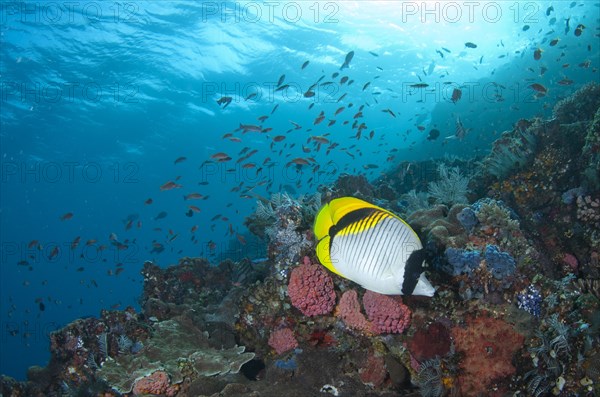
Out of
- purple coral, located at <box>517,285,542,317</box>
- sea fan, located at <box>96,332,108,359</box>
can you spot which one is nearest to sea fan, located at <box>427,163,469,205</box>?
purple coral, located at <box>517,285,542,317</box>

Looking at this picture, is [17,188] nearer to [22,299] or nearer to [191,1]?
[191,1]

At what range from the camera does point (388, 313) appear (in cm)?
376

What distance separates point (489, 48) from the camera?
40469 millimetres

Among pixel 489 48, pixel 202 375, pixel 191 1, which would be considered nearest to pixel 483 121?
pixel 489 48

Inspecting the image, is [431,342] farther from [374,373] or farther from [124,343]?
[124,343]

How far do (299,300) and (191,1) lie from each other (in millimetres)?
22668

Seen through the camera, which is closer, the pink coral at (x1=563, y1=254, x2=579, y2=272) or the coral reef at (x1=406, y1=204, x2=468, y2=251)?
the coral reef at (x1=406, y1=204, x2=468, y2=251)

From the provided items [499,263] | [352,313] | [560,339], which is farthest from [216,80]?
[560,339]

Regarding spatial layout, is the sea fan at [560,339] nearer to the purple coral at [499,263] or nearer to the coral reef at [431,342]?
the purple coral at [499,263]

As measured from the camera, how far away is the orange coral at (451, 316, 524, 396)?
3.52m

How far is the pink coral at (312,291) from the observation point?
4238 millimetres

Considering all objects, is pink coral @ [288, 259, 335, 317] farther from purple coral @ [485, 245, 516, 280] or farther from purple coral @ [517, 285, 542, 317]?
purple coral @ [517, 285, 542, 317]

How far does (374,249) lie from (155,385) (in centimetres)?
395

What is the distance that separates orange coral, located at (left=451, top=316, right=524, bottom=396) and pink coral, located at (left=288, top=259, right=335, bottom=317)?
→ 4.91ft
